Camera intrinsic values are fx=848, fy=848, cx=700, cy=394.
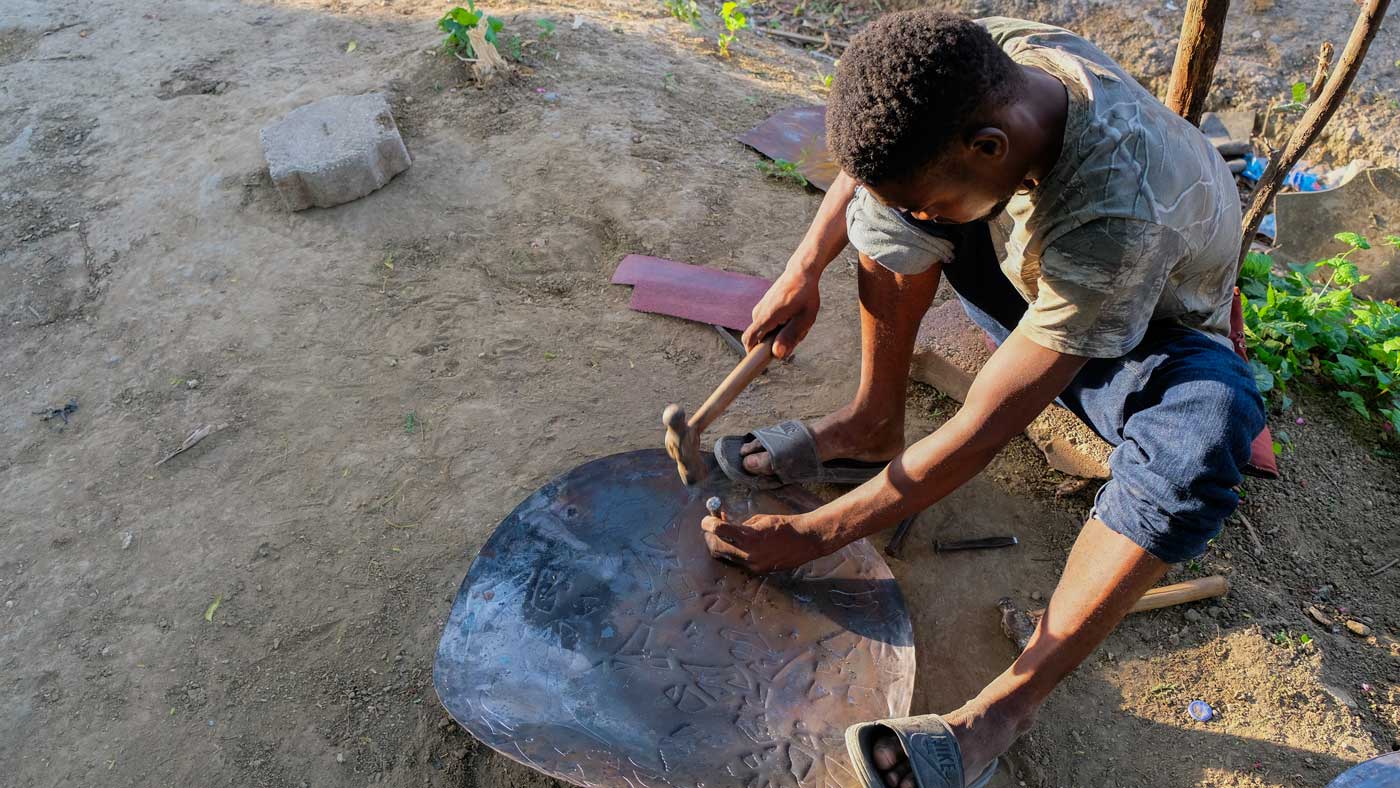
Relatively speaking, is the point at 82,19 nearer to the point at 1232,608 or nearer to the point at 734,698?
the point at 734,698

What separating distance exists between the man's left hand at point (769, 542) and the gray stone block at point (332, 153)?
81.3 inches

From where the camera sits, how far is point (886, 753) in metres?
1.54

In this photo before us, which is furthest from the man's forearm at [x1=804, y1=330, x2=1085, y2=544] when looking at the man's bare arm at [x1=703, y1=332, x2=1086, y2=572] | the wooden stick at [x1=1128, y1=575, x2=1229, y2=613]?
the wooden stick at [x1=1128, y1=575, x2=1229, y2=613]

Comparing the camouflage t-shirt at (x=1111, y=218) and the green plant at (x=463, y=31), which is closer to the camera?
the camouflage t-shirt at (x=1111, y=218)

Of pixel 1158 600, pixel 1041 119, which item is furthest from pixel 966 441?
pixel 1158 600

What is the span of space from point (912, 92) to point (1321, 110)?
192 cm

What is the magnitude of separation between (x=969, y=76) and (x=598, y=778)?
4.31 ft

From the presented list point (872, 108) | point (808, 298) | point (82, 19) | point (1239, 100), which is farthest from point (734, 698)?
point (82, 19)

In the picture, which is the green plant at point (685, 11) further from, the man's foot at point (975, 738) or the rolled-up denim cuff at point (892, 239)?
the man's foot at point (975, 738)

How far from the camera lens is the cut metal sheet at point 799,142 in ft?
11.3

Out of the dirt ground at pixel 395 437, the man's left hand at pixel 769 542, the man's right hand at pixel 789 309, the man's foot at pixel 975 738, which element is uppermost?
the man's right hand at pixel 789 309

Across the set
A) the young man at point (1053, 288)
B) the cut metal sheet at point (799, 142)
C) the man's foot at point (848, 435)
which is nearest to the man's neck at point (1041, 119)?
the young man at point (1053, 288)

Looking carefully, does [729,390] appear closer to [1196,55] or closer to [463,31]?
[1196,55]

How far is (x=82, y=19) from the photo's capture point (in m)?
4.43
